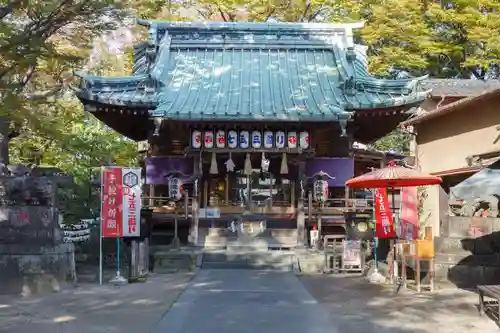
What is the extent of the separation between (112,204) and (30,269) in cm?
257

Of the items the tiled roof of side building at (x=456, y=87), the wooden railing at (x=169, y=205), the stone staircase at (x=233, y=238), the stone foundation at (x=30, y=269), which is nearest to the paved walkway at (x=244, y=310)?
the stone foundation at (x=30, y=269)

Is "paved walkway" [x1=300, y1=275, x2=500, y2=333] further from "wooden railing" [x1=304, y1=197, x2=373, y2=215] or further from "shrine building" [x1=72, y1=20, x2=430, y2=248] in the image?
"shrine building" [x1=72, y1=20, x2=430, y2=248]

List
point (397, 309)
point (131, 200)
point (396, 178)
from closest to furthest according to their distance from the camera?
point (397, 309)
point (396, 178)
point (131, 200)

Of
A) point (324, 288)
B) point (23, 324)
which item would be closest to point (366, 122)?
point (324, 288)

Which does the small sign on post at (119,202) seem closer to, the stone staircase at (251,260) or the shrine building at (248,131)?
the stone staircase at (251,260)

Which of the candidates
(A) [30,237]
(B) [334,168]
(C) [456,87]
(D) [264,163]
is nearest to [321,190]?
(B) [334,168]

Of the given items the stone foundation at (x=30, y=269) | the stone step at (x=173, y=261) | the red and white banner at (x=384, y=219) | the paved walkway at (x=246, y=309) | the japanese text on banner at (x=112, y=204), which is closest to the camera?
the paved walkway at (x=246, y=309)

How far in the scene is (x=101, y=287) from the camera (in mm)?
11664

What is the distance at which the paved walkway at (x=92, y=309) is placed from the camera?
7777 millimetres

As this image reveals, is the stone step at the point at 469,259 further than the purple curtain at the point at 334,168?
No

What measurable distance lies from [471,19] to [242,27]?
10.8m

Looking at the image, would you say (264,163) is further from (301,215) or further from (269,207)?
(301,215)

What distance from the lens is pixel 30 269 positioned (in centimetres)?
1087

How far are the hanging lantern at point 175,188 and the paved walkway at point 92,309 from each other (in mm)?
5060
